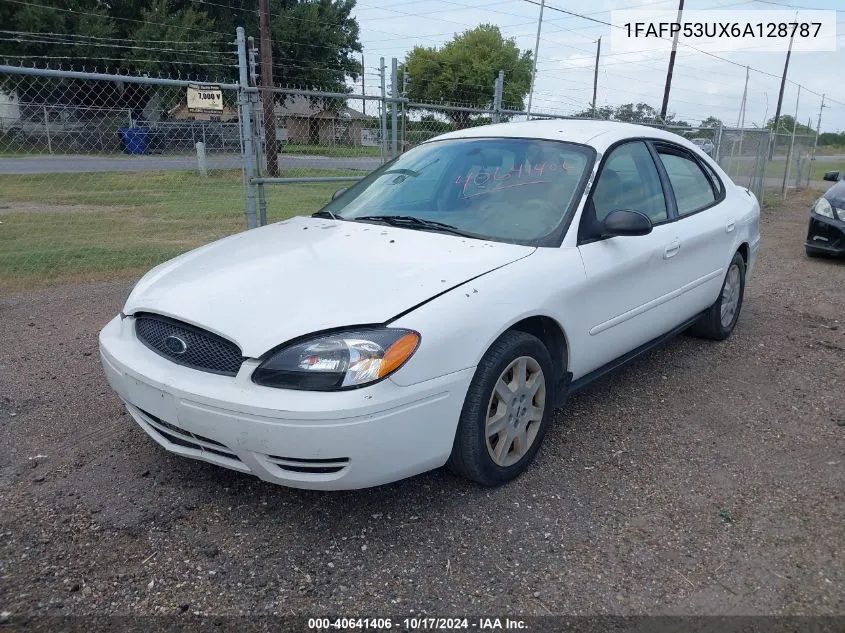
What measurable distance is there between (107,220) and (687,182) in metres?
9.14

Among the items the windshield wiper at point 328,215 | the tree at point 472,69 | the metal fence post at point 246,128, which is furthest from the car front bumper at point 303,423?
the tree at point 472,69

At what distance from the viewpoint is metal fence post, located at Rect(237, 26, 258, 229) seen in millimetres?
6078

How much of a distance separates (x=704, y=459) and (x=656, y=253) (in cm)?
117

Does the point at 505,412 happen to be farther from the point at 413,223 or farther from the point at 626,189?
the point at 626,189

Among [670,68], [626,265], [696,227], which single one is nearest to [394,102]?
[696,227]

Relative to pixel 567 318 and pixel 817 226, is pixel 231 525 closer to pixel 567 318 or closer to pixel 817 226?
pixel 567 318

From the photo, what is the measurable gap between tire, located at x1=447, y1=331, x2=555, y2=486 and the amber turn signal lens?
1.27 feet

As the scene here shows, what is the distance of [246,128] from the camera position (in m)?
6.20

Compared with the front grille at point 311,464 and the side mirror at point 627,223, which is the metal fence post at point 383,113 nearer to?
the side mirror at point 627,223

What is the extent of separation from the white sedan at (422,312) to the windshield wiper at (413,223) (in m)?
0.01

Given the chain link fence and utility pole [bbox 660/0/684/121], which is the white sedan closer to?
the chain link fence

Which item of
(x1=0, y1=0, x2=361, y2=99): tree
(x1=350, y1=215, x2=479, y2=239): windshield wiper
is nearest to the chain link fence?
(x1=350, y1=215, x2=479, y2=239): windshield wiper

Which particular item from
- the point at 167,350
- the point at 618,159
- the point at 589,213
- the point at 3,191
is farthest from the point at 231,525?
the point at 3,191

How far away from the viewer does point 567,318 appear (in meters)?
3.12
